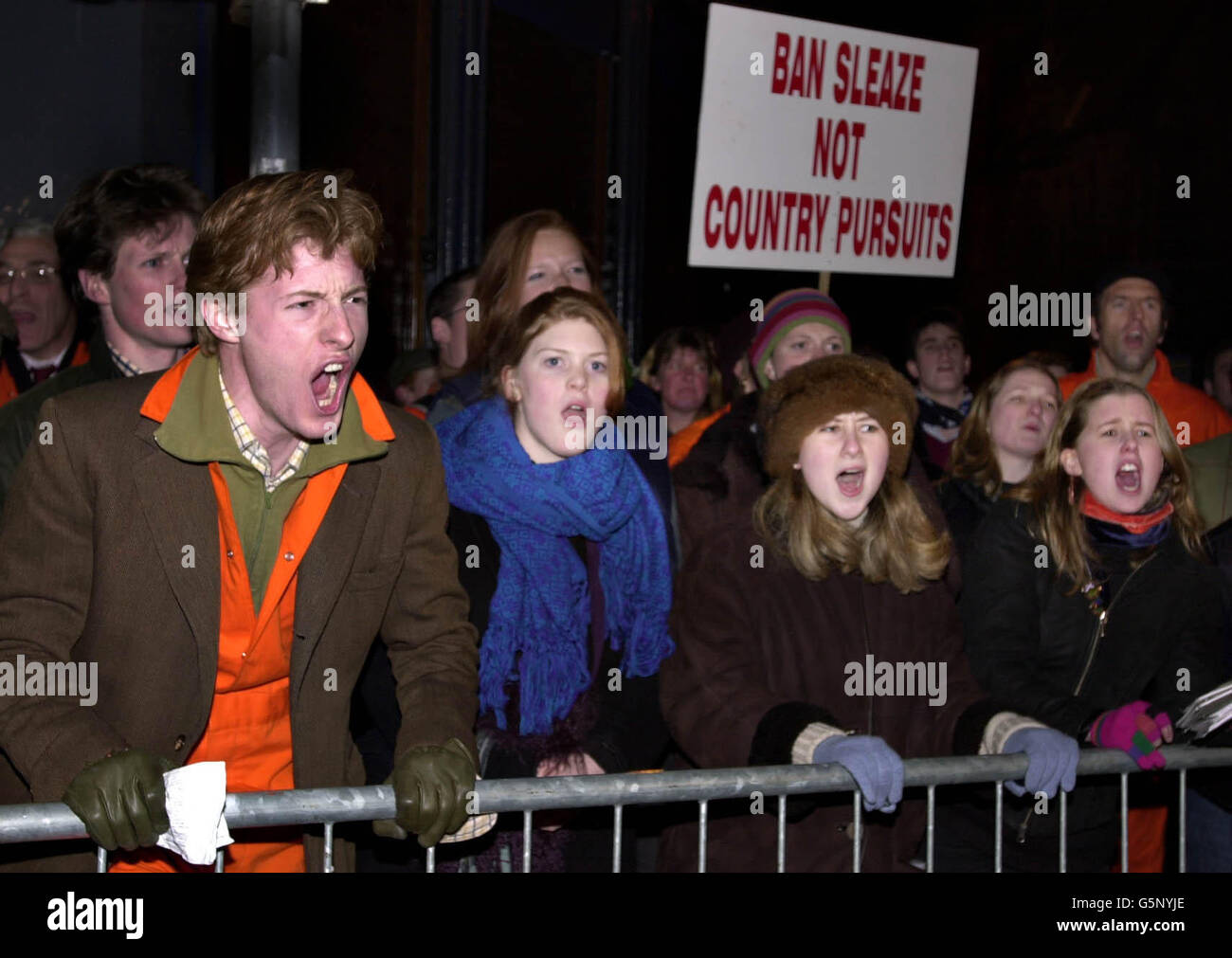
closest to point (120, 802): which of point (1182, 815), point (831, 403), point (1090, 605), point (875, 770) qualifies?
point (875, 770)

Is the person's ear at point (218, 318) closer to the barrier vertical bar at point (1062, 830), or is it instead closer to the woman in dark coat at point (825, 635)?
the woman in dark coat at point (825, 635)

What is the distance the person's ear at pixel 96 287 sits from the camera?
148 inches

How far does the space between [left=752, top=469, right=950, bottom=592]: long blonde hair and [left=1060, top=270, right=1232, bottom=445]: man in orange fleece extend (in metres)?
1.99

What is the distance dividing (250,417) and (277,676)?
1.86 ft

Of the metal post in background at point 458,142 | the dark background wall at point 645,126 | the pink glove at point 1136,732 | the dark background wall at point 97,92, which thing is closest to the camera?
the pink glove at point 1136,732

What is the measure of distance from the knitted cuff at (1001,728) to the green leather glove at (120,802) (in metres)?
1.94

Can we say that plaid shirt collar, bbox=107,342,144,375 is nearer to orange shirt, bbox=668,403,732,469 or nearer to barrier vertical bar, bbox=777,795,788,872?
orange shirt, bbox=668,403,732,469

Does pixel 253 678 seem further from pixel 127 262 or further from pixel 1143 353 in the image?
pixel 1143 353

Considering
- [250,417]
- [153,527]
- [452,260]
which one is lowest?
[153,527]

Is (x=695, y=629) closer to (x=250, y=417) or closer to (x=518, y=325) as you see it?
(x=518, y=325)

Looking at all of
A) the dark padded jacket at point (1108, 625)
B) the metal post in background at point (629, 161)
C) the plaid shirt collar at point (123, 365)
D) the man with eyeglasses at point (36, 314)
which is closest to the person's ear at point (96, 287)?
the plaid shirt collar at point (123, 365)

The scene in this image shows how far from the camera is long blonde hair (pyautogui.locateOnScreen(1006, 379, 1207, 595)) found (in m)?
3.82
